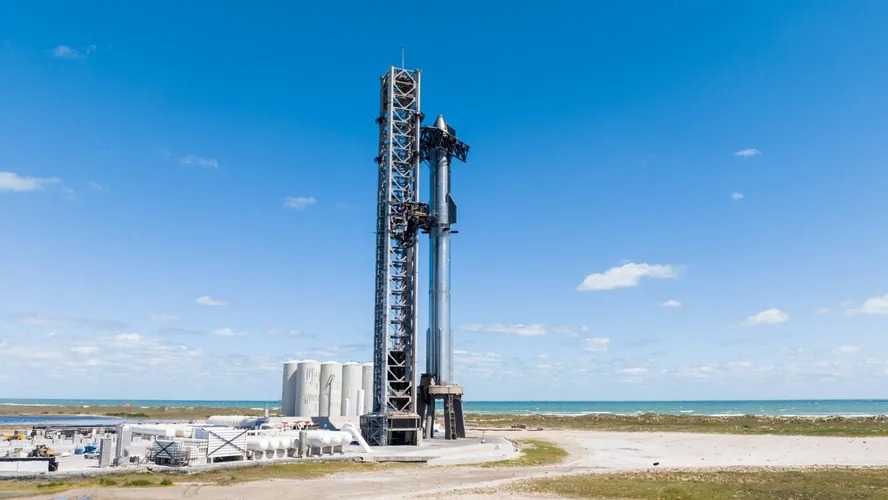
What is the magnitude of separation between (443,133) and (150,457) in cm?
3537

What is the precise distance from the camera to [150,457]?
37469 millimetres

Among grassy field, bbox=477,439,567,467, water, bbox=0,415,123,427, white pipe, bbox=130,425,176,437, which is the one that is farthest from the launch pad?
water, bbox=0,415,123,427

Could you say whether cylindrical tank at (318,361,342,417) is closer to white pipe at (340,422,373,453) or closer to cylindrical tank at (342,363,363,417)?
cylindrical tank at (342,363,363,417)

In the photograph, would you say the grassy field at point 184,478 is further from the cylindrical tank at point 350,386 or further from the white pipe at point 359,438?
the cylindrical tank at point 350,386

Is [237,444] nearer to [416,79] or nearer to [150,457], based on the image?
[150,457]

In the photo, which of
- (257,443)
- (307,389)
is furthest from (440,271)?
(257,443)

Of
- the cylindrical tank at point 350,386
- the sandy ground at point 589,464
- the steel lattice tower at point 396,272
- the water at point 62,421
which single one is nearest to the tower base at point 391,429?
the steel lattice tower at point 396,272

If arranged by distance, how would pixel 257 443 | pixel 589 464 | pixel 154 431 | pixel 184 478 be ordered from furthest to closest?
pixel 154 431, pixel 589 464, pixel 257 443, pixel 184 478

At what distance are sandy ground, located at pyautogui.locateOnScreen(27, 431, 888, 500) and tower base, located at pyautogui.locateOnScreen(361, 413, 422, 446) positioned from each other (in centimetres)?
1014

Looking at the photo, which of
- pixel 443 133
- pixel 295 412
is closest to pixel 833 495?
pixel 443 133

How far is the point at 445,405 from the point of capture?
56031 millimetres

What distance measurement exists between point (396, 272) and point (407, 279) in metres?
1.07

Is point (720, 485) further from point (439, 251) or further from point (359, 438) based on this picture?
point (439, 251)

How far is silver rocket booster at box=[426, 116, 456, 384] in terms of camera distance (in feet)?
188
